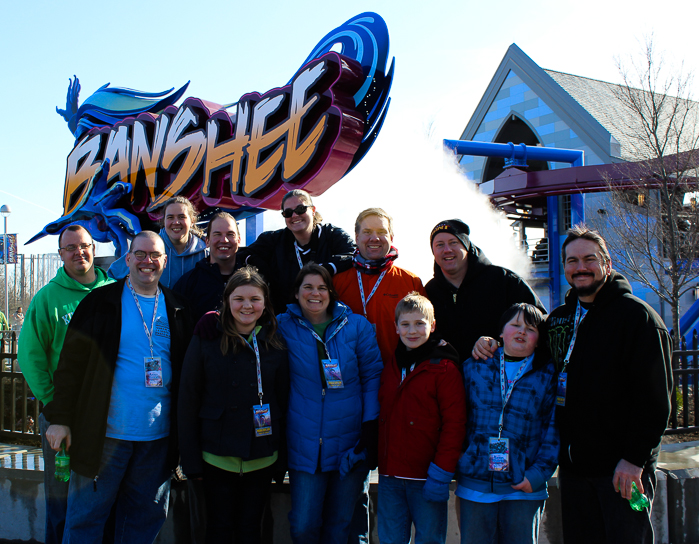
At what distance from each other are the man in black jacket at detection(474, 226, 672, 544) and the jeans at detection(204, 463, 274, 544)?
148 cm

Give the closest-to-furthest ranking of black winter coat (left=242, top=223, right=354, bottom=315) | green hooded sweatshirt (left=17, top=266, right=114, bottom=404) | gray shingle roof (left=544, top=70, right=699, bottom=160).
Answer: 1. green hooded sweatshirt (left=17, top=266, right=114, bottom=404)
2. black winter coat (left=242, top=223, right=354, bottom=315)
3. gray shingle roof (left=544, top=70, right=699, bottom=160)

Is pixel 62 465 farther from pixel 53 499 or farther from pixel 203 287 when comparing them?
pixel 203 287

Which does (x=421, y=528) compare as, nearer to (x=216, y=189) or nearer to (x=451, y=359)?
(x=451, y=359)

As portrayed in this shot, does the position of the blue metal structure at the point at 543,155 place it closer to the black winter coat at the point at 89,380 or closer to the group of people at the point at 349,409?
the group of people at the point at 349,409

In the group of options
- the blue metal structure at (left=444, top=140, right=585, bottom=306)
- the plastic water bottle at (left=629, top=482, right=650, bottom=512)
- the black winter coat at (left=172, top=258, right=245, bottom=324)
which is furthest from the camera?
the blue metal structure at (left=444, top=140, right=585, bottom=306)

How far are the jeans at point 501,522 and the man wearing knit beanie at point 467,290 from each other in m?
0.92

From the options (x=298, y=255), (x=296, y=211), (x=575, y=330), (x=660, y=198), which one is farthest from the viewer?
(x=660, y=198)

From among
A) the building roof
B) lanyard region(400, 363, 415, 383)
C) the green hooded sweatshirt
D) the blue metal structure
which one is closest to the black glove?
lanyard region(400, 363, 415, 383)

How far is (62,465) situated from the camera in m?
2.75

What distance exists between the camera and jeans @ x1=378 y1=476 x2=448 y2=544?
8.88 feet

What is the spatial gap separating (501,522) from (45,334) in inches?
116

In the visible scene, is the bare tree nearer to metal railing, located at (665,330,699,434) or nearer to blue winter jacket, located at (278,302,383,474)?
metal railing, located at (665,330,699,434)

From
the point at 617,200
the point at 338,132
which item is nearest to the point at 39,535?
the point at 338,132

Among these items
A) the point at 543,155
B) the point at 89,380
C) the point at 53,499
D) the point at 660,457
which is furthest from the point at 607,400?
the point at 543,155
